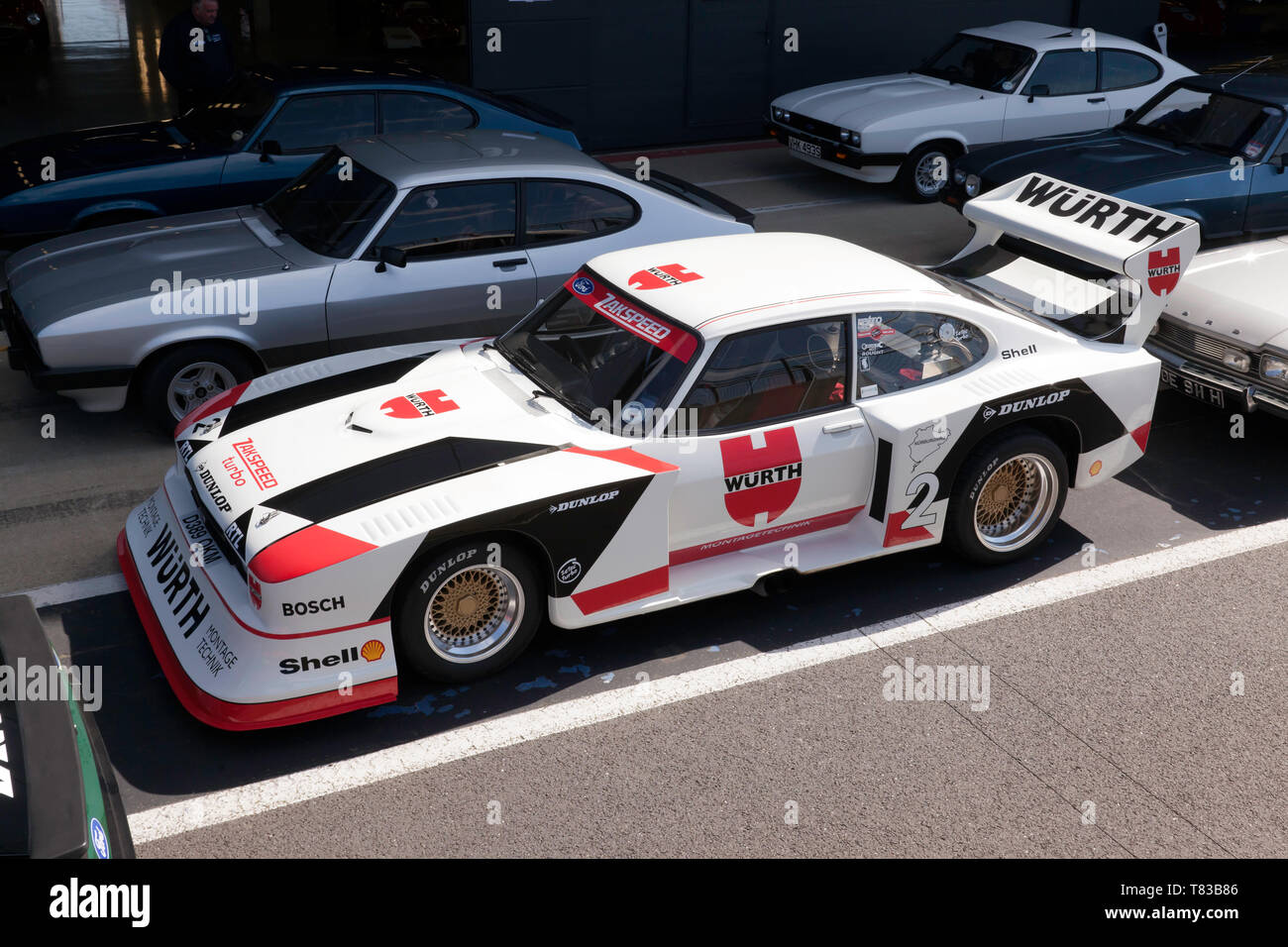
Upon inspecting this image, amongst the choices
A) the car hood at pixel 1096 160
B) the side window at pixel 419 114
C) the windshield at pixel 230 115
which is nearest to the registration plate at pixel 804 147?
the car hood at pixel 1096 160

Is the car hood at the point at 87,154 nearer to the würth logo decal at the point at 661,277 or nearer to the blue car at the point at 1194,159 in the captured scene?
the würth logo decal at the point at 661,277

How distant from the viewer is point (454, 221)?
275 inches

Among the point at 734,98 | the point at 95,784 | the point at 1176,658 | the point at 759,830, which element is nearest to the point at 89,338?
the point at 95,784

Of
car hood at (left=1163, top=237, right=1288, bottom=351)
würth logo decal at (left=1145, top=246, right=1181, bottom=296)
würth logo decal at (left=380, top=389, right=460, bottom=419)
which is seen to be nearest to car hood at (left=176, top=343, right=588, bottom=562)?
würth logo decal at (left=380, top=389, right=460, bottom=419)

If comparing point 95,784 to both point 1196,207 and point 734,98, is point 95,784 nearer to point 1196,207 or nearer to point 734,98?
point 1196,207

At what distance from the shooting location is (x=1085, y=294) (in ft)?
20.4

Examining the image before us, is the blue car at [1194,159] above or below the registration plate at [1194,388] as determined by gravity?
above

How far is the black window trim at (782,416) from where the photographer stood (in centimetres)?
495

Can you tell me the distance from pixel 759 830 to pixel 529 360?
239cm

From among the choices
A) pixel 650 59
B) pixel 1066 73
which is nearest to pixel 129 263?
pixel 650 59

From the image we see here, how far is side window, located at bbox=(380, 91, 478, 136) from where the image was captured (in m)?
8.83

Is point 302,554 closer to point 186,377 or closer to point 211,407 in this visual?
point 211,407

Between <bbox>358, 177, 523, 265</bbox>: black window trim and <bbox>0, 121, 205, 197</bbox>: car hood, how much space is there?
2.41 metres

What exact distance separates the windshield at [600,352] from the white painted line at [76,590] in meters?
2.08
